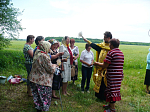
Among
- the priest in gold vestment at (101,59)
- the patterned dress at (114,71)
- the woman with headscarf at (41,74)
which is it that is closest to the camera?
the woman with headscarf at (41,74)

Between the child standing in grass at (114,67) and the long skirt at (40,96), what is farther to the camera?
the child standing in grass at (114,67)

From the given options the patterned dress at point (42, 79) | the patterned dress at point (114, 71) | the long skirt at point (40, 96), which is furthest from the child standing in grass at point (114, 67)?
the long skirt at point (40, 96)

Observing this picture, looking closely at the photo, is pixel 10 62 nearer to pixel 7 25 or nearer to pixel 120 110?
pixel 7 25

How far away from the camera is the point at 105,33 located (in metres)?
4.18

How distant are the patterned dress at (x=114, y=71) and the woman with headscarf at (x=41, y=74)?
1435 millimetres

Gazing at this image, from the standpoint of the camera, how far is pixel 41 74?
3.23 metres

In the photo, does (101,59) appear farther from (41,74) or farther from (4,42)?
(4,42)

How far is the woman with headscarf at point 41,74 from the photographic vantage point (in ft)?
10.4

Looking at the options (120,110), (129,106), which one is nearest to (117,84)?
(120,110)

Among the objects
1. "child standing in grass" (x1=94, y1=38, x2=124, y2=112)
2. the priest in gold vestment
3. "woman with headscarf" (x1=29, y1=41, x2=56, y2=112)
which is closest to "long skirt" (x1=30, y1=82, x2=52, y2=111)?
"woman with headscarf" (x1=29, y1=41, x2=56, y2=112)

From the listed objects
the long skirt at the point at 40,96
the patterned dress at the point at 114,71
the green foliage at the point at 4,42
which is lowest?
the long skirt at the point at 40,96

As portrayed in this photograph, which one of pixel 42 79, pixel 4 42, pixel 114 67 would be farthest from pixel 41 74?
pixel 4 42

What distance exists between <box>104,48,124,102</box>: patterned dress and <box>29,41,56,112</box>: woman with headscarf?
1.43 metres

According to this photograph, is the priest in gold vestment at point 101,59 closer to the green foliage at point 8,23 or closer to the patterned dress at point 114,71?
the patterned dress at point 114,71
